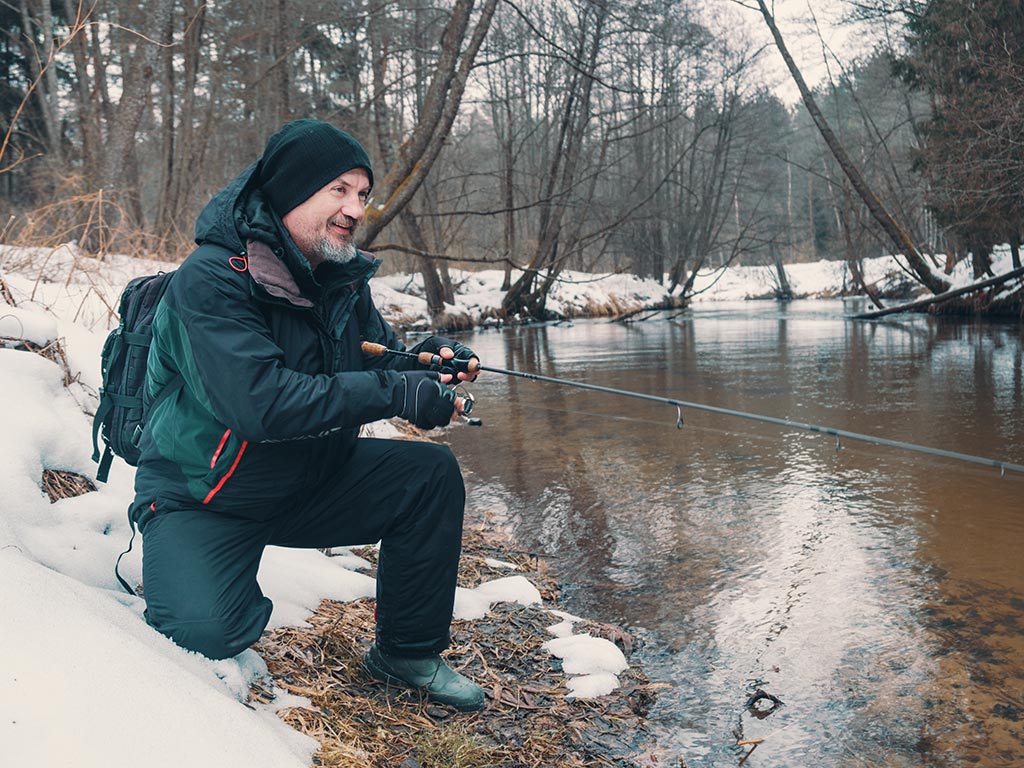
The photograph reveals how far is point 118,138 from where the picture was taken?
914cm

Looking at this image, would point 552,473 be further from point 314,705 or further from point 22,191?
point 22,191

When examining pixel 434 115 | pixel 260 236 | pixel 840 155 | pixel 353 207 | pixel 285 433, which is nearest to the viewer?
pixel 285 433

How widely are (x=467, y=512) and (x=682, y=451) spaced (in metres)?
2.11

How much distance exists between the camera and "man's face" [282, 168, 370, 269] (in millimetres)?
2596

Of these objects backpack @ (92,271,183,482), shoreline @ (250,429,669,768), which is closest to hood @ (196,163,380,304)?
backpack @ (92,271,183,482)

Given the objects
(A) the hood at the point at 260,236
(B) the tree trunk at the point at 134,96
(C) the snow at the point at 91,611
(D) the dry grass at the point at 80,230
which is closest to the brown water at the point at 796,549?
(C) the snow at the point at 91,611

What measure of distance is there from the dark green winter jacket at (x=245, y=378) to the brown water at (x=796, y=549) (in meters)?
1.36

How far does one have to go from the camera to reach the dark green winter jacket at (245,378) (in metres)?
2.28

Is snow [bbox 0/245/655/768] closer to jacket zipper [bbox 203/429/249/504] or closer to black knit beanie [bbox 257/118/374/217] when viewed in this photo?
jacket zipper [bbox 203/429/249/504]

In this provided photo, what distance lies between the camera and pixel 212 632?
7.27ft

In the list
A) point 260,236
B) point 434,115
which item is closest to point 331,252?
point 260,236

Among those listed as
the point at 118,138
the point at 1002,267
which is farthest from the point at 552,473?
the point at 1002,267

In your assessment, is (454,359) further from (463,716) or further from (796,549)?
(796,549)

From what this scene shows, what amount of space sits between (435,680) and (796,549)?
2235 mm
